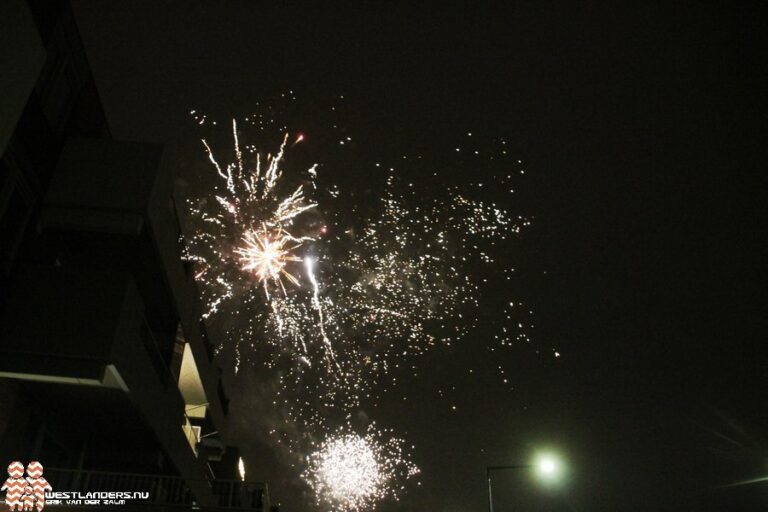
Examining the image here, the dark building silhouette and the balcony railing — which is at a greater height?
the dark building silhouette

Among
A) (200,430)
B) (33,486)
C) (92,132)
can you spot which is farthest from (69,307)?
(200,430)

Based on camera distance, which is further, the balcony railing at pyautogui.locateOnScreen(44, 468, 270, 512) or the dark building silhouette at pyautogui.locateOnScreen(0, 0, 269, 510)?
the balcony railing at pyautogui.locateOnScreen(44, 468, 270, 512)

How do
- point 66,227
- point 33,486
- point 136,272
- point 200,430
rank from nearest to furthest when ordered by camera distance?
point 33,486 < point 66,227 < point 136,272 < point 200,430

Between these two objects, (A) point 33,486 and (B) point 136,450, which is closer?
(A) point 33,486

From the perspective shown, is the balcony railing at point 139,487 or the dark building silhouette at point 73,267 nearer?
the dark building silhouette at point 73,267

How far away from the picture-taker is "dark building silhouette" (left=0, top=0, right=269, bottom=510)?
1211cm

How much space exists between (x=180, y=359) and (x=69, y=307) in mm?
7921

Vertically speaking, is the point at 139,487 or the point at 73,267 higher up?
the point at 73,267

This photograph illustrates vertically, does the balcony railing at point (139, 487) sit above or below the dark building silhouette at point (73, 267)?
below

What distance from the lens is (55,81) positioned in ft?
44.7

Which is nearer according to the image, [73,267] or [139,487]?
[73,267]

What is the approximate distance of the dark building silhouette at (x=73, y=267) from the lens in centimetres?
1211

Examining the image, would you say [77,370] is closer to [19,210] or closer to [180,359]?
[19,210]

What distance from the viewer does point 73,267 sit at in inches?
561
